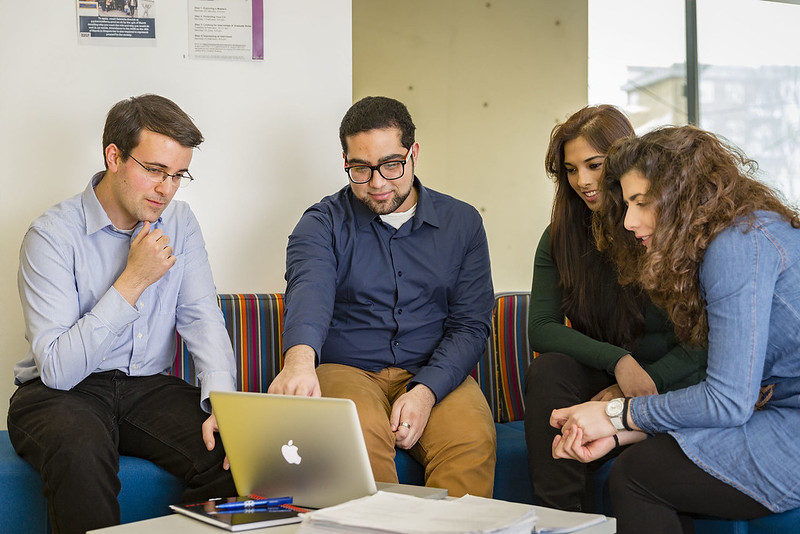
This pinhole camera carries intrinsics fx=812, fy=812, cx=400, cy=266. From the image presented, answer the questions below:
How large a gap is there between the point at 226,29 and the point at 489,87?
209 centimetres

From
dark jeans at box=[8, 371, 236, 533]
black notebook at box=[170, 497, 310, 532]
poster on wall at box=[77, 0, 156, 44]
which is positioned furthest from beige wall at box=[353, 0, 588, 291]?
black notebook at box=[170, 497, 310, 532]

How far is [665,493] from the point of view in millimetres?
1531

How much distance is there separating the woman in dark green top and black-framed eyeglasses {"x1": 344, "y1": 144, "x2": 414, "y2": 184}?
1.40 feet

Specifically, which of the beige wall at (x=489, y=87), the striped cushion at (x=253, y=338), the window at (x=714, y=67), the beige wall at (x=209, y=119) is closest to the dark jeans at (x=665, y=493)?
the striped cushion at (x=253, y=338)

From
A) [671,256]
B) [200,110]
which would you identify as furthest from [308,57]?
[671,256]

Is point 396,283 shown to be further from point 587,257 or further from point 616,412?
point 616,412

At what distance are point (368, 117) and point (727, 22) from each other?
3505mm

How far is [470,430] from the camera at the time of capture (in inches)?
79.0

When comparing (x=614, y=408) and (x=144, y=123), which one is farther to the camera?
(x=144, y=123)

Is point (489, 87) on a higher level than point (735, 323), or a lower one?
higher

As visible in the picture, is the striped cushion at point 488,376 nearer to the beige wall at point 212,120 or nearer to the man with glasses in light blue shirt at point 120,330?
the beige wall at point 212,120

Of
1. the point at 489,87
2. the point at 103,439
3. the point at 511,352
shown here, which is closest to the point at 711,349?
the point at 511,352

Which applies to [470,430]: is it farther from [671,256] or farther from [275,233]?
[275,233]

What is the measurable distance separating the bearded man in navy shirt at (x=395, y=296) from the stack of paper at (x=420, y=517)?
0.76 m
